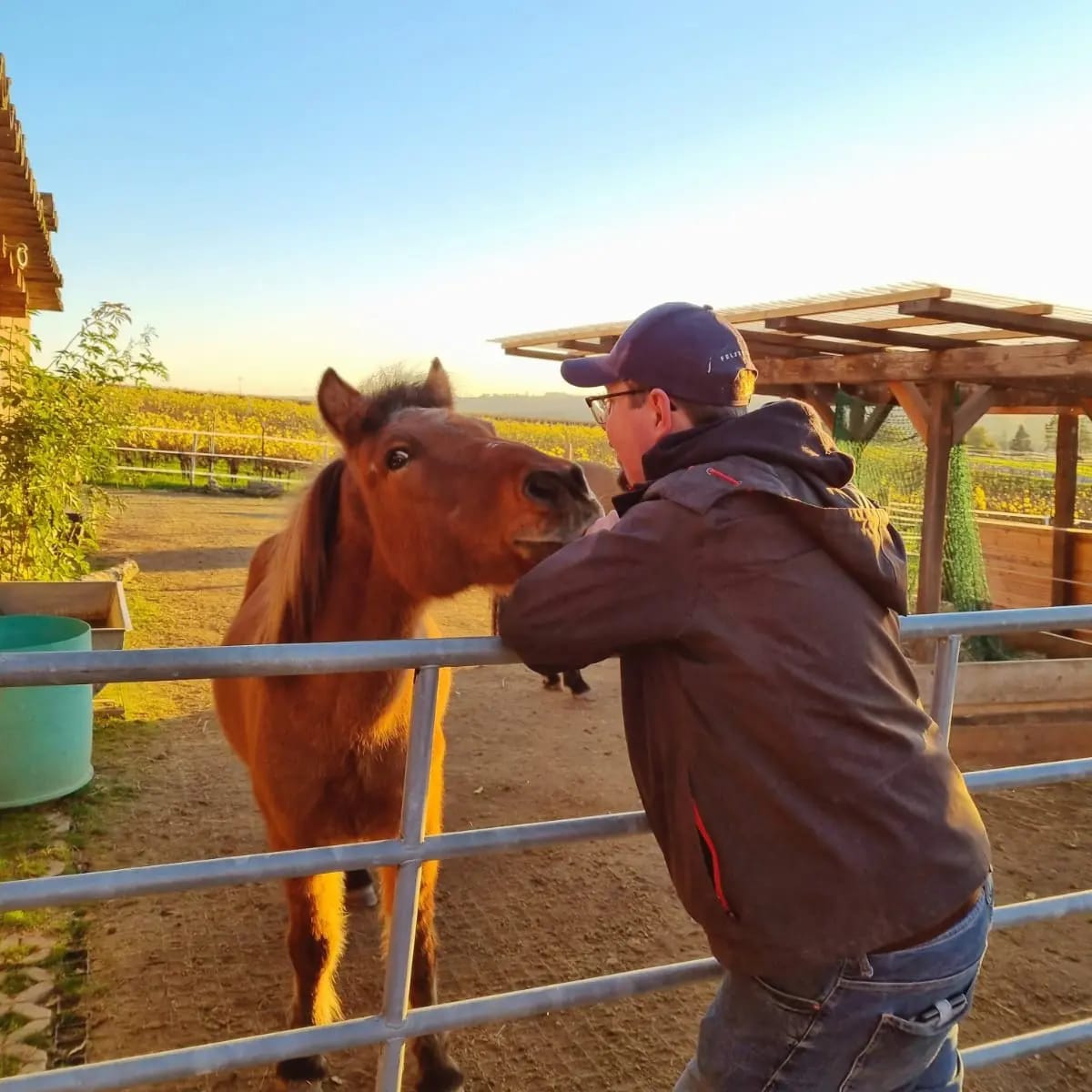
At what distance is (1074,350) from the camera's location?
5.62m

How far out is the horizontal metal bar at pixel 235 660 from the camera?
1.24m

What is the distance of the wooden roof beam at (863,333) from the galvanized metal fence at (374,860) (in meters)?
4.39

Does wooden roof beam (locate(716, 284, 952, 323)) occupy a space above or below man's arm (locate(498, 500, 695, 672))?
above

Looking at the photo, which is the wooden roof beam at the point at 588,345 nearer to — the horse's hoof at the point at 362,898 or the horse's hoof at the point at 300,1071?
the horse's hoof at the point at 362,898

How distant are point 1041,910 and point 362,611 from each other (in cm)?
192

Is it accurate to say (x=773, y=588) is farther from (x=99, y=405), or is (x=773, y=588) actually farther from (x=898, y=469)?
(x=898, y=469)

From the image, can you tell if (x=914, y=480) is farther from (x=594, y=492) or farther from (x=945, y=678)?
(x=945, y=678)

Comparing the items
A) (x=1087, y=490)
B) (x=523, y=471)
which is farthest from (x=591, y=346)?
(x=1087, y=490)

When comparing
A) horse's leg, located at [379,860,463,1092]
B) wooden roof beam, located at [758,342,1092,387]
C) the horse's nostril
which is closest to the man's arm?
the horse's nostril

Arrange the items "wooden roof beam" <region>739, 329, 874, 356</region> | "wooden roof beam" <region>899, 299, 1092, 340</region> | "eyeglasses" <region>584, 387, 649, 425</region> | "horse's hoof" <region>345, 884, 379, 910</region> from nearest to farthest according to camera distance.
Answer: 1. "eyeglasses" <region>584, 387, 649, 425</region>
2. "horse's hoof" <region>345, 884, 379, 910</region>
3. "wooden roof beam" <region>899, 299, 1092, 340</region>
4. "wooden roof beam" <region>739, 329, 874, 356</region>

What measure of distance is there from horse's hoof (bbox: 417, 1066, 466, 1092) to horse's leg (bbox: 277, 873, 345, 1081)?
330 millimetres

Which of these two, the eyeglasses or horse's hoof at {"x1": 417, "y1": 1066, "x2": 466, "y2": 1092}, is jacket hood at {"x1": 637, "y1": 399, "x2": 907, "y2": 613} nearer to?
the eyeglasses

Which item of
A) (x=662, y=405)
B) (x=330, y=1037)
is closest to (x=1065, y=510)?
(x=662, y=405)

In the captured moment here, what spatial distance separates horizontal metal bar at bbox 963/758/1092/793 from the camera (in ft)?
6.21
